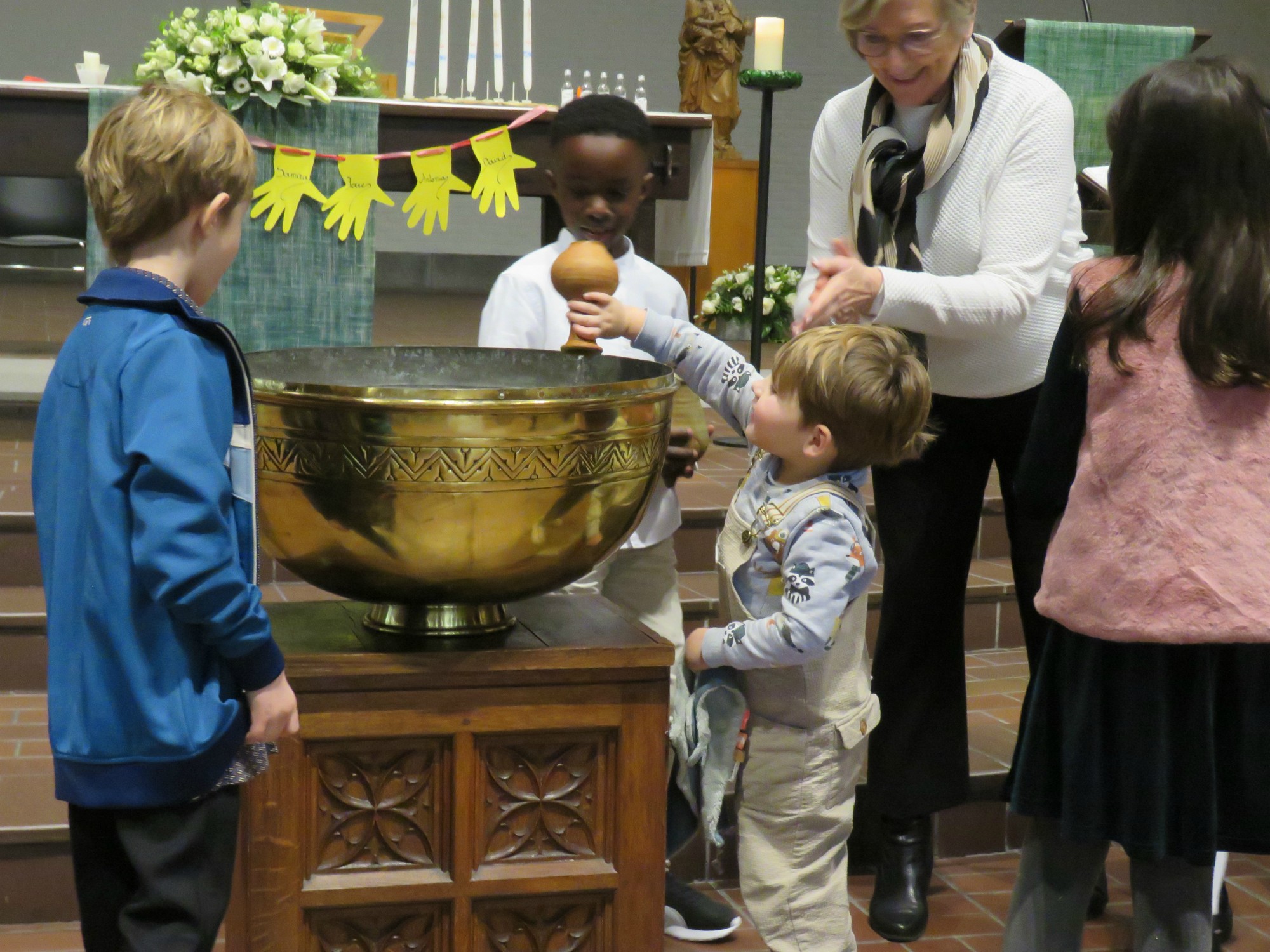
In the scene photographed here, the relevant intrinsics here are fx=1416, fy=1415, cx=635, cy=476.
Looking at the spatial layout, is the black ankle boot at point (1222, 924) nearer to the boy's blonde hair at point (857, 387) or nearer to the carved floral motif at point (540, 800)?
the boy's blonde hair at point (857, 387)

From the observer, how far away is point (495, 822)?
1453 mm

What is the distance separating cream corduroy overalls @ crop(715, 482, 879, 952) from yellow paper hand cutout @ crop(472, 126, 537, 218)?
209 cm

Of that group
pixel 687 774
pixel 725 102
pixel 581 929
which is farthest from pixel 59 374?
pixel 725 102

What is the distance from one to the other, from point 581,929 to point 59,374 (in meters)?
0.76

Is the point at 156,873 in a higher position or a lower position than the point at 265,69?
lower

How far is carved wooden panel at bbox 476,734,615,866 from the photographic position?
145 cm

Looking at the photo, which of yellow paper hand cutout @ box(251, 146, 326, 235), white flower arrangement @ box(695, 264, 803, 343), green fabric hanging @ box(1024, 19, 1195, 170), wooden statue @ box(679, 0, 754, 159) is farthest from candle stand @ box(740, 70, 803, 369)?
wooden statue @ box(679, 0, 754, 159)

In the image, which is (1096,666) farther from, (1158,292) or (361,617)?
(361,617)

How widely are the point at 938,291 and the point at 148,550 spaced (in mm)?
1052

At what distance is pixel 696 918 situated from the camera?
215cm

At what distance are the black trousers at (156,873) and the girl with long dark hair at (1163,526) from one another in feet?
2.94

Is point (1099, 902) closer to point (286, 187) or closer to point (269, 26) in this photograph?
point (286, 187)

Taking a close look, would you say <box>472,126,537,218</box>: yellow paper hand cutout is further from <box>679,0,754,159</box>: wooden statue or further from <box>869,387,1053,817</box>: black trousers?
<box>679,0,754,159</box>: wooden statue

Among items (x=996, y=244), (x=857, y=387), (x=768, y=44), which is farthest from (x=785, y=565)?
(x=768, y=44)
